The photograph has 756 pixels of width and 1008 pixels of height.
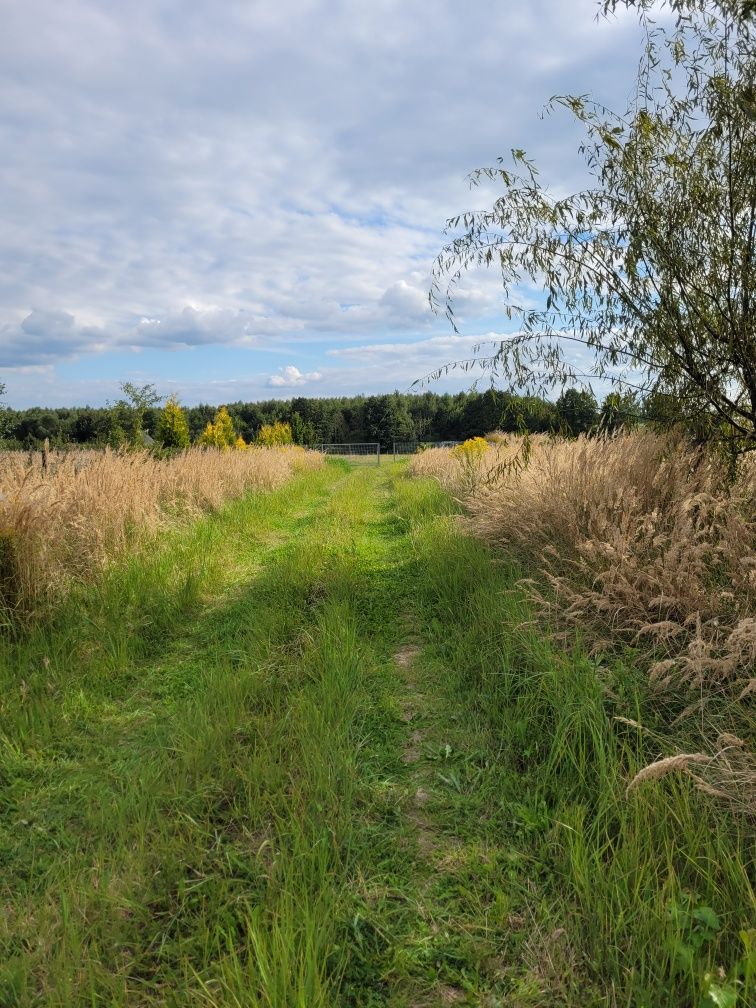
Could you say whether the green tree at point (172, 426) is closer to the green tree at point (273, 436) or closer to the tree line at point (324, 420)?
the green tree at point (273, 436)

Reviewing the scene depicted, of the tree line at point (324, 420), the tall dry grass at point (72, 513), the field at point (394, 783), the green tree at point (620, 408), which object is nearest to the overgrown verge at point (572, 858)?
the field at point (394, 783)

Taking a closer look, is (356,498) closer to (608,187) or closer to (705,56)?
(608,187)

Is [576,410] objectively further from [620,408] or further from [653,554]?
[653,554]

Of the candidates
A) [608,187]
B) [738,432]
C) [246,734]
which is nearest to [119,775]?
[246,734]

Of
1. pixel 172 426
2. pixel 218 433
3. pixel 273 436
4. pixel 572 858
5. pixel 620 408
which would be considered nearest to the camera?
pixel 572 858

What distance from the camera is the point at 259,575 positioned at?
264 inches

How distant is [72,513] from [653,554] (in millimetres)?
5437

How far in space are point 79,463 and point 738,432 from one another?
27.4 feet

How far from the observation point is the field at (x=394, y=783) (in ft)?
5.84

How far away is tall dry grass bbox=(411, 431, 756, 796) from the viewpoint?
2.93 meters

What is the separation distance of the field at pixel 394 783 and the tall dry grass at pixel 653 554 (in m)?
0.03

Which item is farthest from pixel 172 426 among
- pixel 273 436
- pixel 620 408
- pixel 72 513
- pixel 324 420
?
pixel 324 420

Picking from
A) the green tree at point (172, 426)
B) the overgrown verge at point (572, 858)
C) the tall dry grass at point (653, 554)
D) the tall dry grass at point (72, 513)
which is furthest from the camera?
the green tree at point (172, 426)

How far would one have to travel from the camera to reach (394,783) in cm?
274
